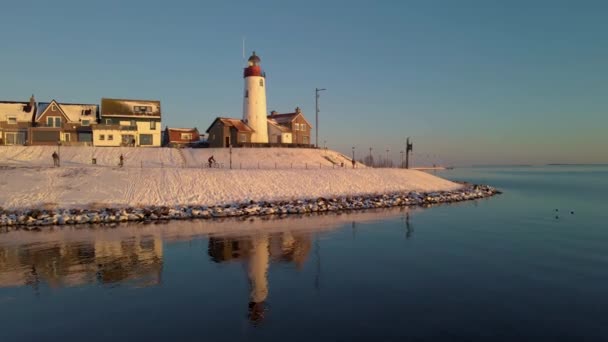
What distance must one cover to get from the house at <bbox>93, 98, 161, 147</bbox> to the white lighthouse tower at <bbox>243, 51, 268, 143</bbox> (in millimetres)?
16446

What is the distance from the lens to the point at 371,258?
70.0 ft

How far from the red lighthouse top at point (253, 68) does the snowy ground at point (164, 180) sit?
55.7ft

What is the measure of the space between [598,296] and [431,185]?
151 feet

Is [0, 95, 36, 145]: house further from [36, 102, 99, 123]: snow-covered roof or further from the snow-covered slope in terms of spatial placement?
the snow-covered slope

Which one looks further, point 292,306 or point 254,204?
point 254,204

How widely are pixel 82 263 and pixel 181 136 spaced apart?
212ft

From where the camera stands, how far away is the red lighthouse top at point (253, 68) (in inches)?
2936

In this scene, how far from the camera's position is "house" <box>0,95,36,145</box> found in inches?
2509

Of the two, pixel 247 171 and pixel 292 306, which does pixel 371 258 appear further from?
pixel 247 171

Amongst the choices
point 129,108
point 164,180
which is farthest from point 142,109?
point 164,180

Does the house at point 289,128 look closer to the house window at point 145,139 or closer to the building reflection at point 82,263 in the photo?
the house window at point 145,139

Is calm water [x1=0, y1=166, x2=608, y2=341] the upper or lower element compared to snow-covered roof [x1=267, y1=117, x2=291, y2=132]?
lower

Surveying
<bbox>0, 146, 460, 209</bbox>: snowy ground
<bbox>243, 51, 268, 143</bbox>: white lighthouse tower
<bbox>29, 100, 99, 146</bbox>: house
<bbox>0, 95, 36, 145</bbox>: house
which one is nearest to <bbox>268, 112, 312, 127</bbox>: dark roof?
<bbox>243, 51, 268, 143</bbox>: white lighthouse tower

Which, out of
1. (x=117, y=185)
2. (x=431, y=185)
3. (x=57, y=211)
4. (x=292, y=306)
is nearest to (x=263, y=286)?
(x=292, y=306)
